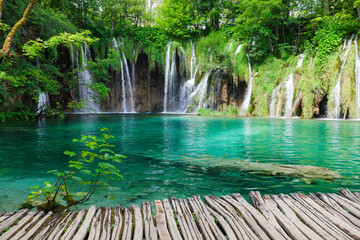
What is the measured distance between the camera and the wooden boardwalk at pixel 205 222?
6.32ft

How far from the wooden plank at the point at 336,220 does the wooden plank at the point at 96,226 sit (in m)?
2.04

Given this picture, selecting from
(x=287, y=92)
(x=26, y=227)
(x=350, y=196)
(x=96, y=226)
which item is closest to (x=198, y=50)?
(x=287, y=92)

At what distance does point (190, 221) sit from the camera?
2.15m

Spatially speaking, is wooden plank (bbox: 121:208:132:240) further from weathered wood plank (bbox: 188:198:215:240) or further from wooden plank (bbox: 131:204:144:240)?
weathered wood plank (bbox: 188:198:215:240)

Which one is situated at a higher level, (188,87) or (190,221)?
(188,87)

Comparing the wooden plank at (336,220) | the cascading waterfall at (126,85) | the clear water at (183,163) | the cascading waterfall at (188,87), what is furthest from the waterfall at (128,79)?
the wooden plank at (336,220)

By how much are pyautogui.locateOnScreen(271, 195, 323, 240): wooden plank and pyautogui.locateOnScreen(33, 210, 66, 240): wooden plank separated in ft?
6.93

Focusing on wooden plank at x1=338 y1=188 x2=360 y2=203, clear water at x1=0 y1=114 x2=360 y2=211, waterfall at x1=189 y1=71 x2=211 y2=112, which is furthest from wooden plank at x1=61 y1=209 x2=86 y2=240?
waterfall at x1=189 y1=71 x2=211 y2=112

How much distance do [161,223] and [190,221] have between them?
0.26 metres

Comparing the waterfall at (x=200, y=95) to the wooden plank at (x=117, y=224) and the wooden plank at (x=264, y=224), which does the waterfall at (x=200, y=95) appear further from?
the wooden plank at (x=117, y=224)

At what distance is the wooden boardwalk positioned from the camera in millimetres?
1926

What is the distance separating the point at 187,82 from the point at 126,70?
22.8 ft

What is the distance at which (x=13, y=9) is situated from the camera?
10.7 m

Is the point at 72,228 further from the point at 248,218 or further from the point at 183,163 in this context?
the point at 183,163
